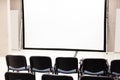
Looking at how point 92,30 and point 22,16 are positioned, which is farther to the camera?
point 22,16

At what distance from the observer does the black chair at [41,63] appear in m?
4.78

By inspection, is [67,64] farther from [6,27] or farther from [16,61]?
[6,27]

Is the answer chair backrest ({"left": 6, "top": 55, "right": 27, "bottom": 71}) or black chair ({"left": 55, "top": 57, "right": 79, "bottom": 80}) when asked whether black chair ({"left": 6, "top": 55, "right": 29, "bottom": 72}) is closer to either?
chair backrest ({"left": 6, "top": 55, "right": 27, "bottom": 71})

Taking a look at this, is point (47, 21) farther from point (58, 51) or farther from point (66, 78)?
point (66, 78)

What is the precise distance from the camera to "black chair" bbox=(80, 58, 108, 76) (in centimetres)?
448

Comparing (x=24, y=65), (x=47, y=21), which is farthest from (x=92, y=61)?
(x=47, y=21)

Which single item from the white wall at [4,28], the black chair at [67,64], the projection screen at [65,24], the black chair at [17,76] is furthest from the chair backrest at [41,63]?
the projection screen at [65,24]

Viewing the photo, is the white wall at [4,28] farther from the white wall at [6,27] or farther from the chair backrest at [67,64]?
the chair backrest at [67,64]

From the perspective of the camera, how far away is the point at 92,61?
14.7ft

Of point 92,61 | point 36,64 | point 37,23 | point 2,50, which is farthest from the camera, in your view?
point 37,23

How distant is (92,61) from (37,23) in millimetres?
4566

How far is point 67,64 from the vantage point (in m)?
4.70

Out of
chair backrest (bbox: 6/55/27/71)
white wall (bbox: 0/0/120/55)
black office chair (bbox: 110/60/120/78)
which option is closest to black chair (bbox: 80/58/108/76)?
black office chair (bbox: 110/60/120/78)

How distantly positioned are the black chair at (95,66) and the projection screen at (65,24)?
368 centimetres
